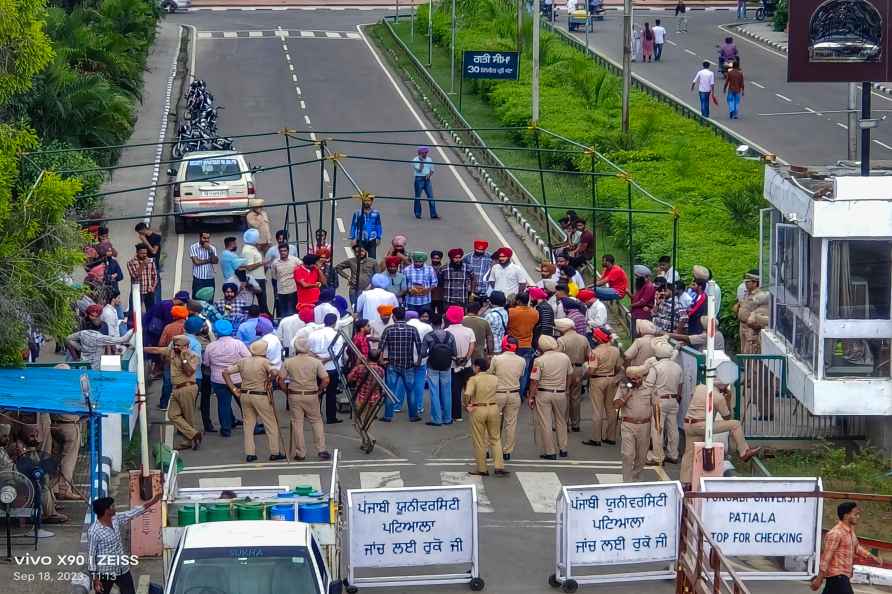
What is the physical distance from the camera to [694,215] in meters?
30.6

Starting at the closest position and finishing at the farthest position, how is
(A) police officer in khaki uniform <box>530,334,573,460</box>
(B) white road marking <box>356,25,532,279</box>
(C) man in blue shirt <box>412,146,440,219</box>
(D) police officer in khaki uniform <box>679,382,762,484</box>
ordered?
(D) police officer in khaki uniform <box>679,382,762,484</box>
(A) police officer in khaki uniform <box>530,334,573,460</box>
(B) white road marking <box>356,25,532,279</box>
(C) man in blue shirt <box>412,146,440,219</box>

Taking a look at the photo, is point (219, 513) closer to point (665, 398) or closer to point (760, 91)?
point (665, 398)

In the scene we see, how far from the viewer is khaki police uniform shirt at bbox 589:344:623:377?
19469 millimetres

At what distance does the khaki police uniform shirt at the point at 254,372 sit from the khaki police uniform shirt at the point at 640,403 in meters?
4.21

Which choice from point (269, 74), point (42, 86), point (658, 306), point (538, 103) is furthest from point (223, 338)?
point (269, 74)

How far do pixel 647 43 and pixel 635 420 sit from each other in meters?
39.1

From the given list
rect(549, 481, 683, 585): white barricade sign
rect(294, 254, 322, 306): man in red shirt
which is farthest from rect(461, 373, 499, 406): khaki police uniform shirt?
rect(294, 254, 322, 306): man in red shirt

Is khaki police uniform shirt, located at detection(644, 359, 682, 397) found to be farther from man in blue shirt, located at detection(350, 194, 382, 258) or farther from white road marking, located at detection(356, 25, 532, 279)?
man in blue shirt, located at detection(350, 194, 382, 258)

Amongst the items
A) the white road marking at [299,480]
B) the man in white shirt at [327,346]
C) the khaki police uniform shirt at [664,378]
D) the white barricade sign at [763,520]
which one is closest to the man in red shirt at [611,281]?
the man in white shirt at [327,346]

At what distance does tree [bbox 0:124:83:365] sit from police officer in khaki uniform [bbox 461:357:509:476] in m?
4.55

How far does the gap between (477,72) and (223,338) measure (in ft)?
77.6

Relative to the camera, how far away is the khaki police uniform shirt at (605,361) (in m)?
19.5

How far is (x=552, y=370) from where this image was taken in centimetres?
1880

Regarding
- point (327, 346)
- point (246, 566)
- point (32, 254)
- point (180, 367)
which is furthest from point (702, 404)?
point (32, 254)
